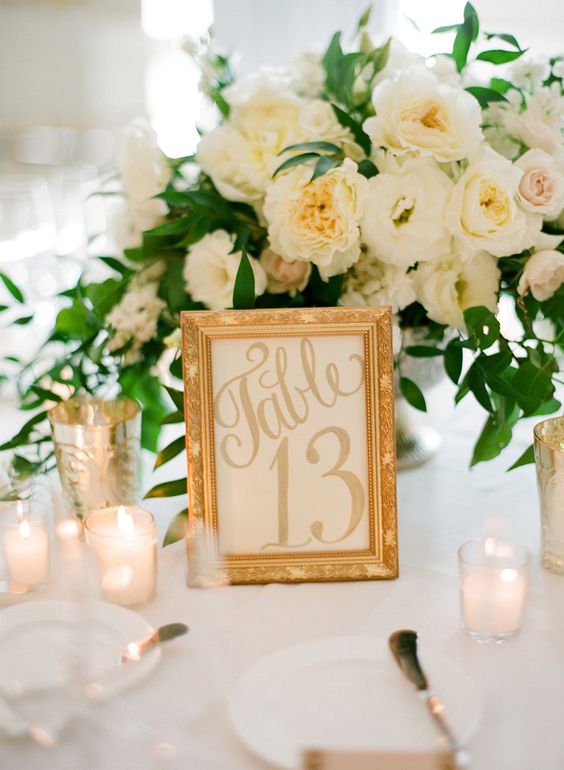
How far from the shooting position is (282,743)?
709 mm

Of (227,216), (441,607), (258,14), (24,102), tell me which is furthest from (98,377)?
(24,102)

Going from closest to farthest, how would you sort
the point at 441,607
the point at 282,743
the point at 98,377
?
the point at 282,743 → the point at 441,607 → the point at 98,377

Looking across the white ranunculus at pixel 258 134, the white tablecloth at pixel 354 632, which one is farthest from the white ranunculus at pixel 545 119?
the white tablecloth at pixel 354 632

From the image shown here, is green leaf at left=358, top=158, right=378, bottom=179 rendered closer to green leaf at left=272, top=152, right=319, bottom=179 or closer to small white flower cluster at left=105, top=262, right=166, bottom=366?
green leaf at left=272, top=152, right=319, bottom=179

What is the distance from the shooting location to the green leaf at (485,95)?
1.10 metres

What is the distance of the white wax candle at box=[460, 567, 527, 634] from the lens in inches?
33.9

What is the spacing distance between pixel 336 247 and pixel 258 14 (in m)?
2.02

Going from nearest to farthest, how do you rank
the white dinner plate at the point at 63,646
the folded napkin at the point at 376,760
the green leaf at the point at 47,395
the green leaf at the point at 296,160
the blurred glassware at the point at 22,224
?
the folded napkin at the point at 376,760 < the white dinner plate at the point at 63,646 < the green leaf at the point at 296,160 < the green leaf at the point at 47,395 < the blurred glassware at the point at 22,224

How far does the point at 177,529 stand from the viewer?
1.08 meters

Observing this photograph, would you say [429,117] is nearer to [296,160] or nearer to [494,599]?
[296,160]

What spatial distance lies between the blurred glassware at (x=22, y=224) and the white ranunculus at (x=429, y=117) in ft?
6.05

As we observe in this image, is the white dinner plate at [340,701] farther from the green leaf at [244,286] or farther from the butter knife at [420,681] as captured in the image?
the green leaf at [244,286]

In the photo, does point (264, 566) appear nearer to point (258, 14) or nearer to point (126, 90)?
point (258, 14)

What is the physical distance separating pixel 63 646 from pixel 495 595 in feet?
1.38
